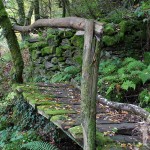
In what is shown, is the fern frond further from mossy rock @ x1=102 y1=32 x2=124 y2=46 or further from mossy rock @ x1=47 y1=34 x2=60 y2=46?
mossy rock @ x1=47 y1=34 x2=60 y2=46

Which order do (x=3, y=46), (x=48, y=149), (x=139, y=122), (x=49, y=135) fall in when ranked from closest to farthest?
1. (x=139, y=122)
2. (x=48, y=149)
3. (x=49, y=135)
4. (x=3, y=46)

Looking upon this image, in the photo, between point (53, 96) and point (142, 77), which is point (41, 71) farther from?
point (142, 77)

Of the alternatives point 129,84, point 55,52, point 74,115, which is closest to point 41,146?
point 74,115

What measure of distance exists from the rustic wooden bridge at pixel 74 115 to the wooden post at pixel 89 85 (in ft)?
0.71

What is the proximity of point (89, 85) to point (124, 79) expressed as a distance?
9.27 ft

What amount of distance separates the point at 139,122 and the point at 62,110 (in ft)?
4.31

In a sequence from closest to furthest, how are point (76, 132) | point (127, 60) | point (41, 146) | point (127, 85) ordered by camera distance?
1. point (76, 132)
2. point (41, 146)
3. point (127, 85)
4. point (127, 60)

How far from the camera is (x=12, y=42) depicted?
24.3 feet

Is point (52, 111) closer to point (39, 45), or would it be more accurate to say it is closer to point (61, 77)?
point (61, 77)

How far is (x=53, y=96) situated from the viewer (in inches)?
236

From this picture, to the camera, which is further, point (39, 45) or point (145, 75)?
point (39, 45)

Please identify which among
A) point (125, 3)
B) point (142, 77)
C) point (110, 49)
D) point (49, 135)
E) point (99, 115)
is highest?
point (125, 3)

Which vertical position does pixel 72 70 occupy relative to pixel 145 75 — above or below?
below

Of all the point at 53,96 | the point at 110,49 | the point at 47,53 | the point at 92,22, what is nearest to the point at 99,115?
the point at 53,96
